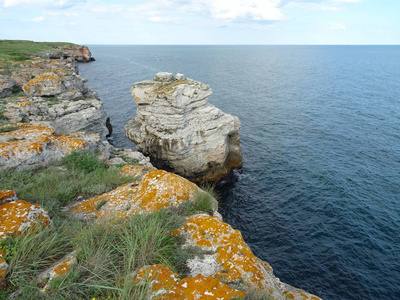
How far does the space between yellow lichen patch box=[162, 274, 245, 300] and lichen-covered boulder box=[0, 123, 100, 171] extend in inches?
327

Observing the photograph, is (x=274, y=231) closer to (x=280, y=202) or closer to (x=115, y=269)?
(x=280, y=202)

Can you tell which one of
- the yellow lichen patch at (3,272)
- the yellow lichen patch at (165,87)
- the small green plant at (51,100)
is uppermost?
the yellow lichen patch at (165,87)

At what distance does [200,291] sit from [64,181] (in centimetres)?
664

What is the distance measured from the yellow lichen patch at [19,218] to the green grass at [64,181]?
1243mm

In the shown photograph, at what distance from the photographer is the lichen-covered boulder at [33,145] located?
9.20 meters

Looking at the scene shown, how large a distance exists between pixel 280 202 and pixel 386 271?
8560 millimetres

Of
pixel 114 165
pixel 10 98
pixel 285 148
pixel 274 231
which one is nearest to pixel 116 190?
pixel 114 165

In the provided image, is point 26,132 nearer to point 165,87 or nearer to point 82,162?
point 82,162

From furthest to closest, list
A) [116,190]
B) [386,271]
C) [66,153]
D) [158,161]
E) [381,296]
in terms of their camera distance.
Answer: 1. [158,161]
2. [386,271]
3. [381,296]
4. [66,153]
5. [116,190]

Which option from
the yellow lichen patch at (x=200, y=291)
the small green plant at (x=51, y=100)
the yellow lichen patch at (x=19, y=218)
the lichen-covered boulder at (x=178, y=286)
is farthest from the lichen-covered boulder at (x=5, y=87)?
the yellow lichen patch at (x=200, y=291)

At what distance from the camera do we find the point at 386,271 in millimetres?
15352

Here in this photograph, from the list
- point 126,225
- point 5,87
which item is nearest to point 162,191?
point 126,225

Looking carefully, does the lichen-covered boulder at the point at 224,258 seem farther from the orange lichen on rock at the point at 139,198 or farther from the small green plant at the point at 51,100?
the small green plant at the point at 51,100

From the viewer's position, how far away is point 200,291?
14.7 ft
